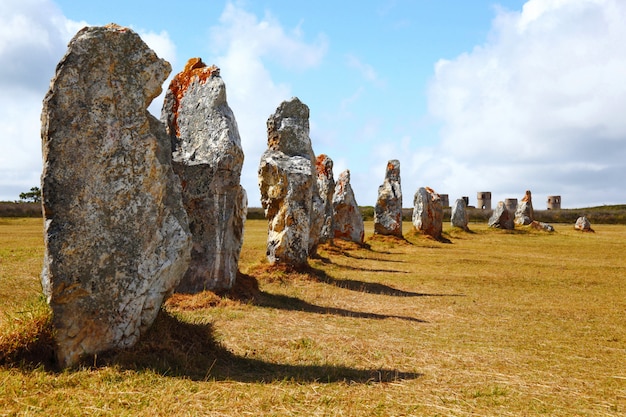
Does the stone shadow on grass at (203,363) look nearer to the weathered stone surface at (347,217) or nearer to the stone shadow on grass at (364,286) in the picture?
the stone shadow on grass at (364,286)

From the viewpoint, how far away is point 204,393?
5.12 metres

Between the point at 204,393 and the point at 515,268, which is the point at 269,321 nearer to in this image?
the point at 204,393

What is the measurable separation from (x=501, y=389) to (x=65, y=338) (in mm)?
4254

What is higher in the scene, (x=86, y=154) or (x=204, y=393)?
(x=86, y=154)

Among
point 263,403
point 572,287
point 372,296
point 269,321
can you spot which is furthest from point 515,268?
point 263,403

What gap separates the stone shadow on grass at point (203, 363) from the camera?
570 cm

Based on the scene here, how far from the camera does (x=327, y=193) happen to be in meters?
21.6

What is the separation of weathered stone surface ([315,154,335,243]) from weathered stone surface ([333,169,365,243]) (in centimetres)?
141

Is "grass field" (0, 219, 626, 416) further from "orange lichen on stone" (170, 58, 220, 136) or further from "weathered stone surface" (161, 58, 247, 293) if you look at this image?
"orange lichen on stone" (170, 58, 220, 136)

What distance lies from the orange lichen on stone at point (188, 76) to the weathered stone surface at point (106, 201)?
477 centimetres

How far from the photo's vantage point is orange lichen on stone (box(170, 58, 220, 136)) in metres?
11.1

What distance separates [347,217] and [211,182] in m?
13.9

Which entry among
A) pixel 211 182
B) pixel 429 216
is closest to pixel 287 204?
pixel 211 182

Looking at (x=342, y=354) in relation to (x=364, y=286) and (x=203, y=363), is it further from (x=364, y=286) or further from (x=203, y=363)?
(x=364, y=286)
